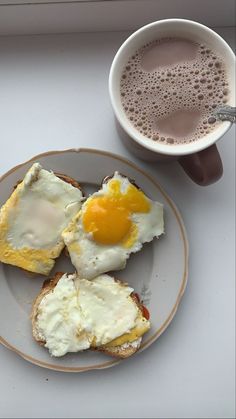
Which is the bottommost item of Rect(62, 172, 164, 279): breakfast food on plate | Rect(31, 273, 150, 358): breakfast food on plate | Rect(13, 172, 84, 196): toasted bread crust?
Rect(31, 273, 150, 358): breakfast food on plate

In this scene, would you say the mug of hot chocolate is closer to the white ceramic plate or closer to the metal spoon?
the metal spoon

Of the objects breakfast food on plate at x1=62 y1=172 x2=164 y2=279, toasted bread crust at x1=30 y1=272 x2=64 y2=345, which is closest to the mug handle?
breakfast food on plate at x1=62 y1=172 x2=164 y2=279

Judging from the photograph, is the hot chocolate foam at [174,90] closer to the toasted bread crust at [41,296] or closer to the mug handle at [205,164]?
the mug handle at [205,164]

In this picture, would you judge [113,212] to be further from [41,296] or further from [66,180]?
[41,296]

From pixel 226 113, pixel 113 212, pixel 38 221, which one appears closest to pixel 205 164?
pixel 226 113

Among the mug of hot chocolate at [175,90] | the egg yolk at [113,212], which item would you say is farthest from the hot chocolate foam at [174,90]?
the egg yolk at [113,212]
